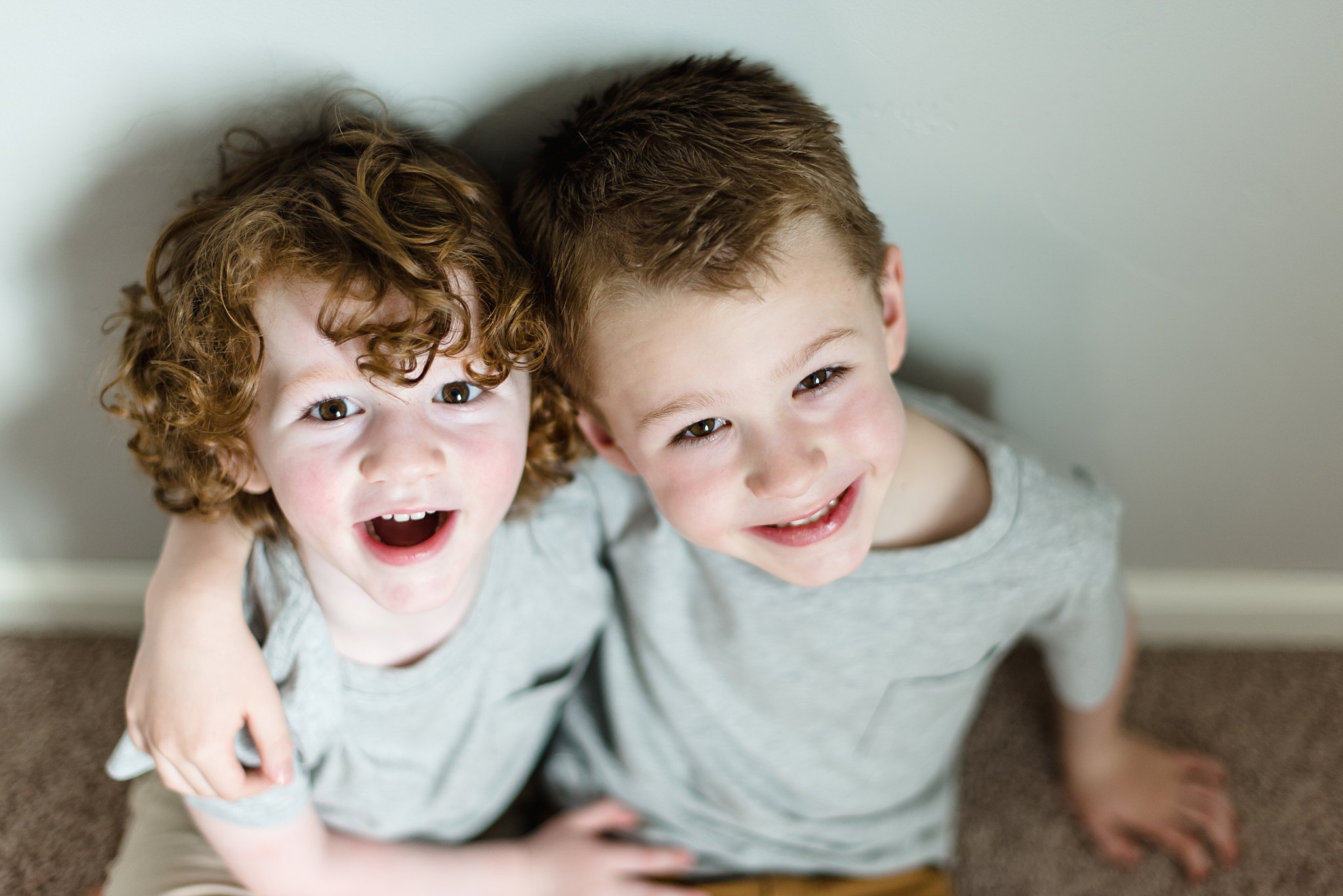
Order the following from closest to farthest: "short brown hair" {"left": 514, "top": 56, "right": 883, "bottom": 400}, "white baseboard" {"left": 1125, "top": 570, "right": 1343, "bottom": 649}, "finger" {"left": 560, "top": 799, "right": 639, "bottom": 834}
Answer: "short brown hair" {"left": 514, "top": 56, "right": 883, "bottom": 400} → "finger" {"left": 560, "top": 799, "right": 639, "bottom": 834} → "white baseboard" {"left": 1125, "top": 570, "right": 1343, "bottom": 649}

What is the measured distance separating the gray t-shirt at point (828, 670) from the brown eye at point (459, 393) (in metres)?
0.19

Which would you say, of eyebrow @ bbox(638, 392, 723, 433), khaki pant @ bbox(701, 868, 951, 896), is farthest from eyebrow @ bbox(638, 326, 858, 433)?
khaki pant @ bbox(701, 868, 951, 896)

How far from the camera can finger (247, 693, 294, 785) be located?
0.76 metres

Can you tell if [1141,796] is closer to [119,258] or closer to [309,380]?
[309,380]

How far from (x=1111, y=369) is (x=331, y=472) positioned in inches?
26.4

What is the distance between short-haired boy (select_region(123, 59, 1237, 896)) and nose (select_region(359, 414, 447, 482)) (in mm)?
116

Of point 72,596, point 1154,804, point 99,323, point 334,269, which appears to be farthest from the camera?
point 72,596

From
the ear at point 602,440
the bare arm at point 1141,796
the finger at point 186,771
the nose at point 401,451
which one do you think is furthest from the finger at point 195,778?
the bare arm at point 1141,796

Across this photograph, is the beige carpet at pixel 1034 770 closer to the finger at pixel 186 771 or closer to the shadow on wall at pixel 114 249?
the shadow on wall at pixel 114 249

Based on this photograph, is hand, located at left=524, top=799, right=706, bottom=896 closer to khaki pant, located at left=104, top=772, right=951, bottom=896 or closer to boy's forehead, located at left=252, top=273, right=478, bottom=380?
khaki pant, located at left=104, top=772, right=951, bottom=896

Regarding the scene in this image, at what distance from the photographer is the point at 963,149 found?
75 cm

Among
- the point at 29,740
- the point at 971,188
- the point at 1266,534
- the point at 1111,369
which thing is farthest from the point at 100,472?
the point at 1266,534

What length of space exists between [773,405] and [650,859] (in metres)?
0.53

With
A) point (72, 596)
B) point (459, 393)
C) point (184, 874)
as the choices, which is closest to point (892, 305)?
point (459, 393)
